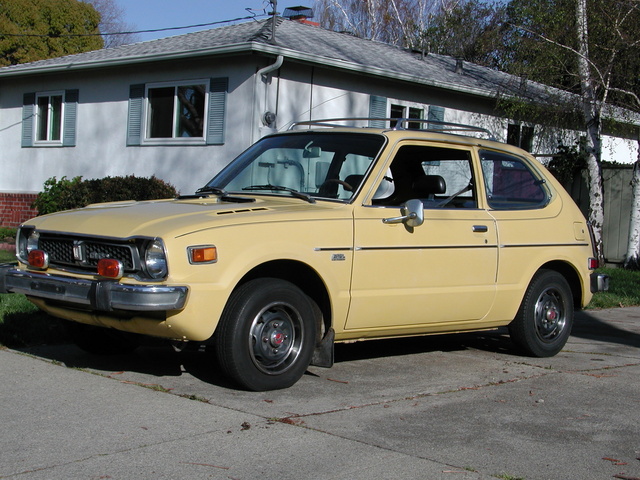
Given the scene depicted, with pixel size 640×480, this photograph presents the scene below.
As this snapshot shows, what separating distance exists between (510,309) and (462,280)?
70 centimetres

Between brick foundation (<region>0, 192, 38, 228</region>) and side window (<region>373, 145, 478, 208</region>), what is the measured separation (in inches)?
522

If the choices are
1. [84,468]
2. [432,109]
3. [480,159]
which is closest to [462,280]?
[480,159]

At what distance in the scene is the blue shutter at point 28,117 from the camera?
19.8 m

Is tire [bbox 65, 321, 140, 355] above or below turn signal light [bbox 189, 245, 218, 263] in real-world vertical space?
below

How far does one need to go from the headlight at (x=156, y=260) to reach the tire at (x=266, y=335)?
20.0 inches

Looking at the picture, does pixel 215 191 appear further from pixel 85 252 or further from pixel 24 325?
pixel 24 325

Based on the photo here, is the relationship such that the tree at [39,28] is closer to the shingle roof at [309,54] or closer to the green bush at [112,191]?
the shingle roof at [309,54]

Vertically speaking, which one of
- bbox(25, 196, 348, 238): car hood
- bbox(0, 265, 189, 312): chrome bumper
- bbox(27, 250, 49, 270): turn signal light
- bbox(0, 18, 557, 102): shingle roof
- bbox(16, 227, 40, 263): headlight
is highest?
bbox(0, 18, 557, 102): shingle roof

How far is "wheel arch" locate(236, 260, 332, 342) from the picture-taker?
5969 mm

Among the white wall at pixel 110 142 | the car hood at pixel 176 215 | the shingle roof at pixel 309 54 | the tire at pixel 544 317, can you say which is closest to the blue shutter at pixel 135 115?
the white wall at pixel 110 142

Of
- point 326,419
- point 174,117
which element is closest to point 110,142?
point 174,117

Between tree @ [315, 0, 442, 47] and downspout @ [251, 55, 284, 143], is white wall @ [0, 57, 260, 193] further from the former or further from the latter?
tree @ [315, 0, 442, 47]

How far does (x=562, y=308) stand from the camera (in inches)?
308

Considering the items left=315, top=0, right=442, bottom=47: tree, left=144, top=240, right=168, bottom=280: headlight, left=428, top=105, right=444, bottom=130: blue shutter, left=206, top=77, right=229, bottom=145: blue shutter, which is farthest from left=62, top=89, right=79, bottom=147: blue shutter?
left=315, top=0, right=442, bottom=47: tree
